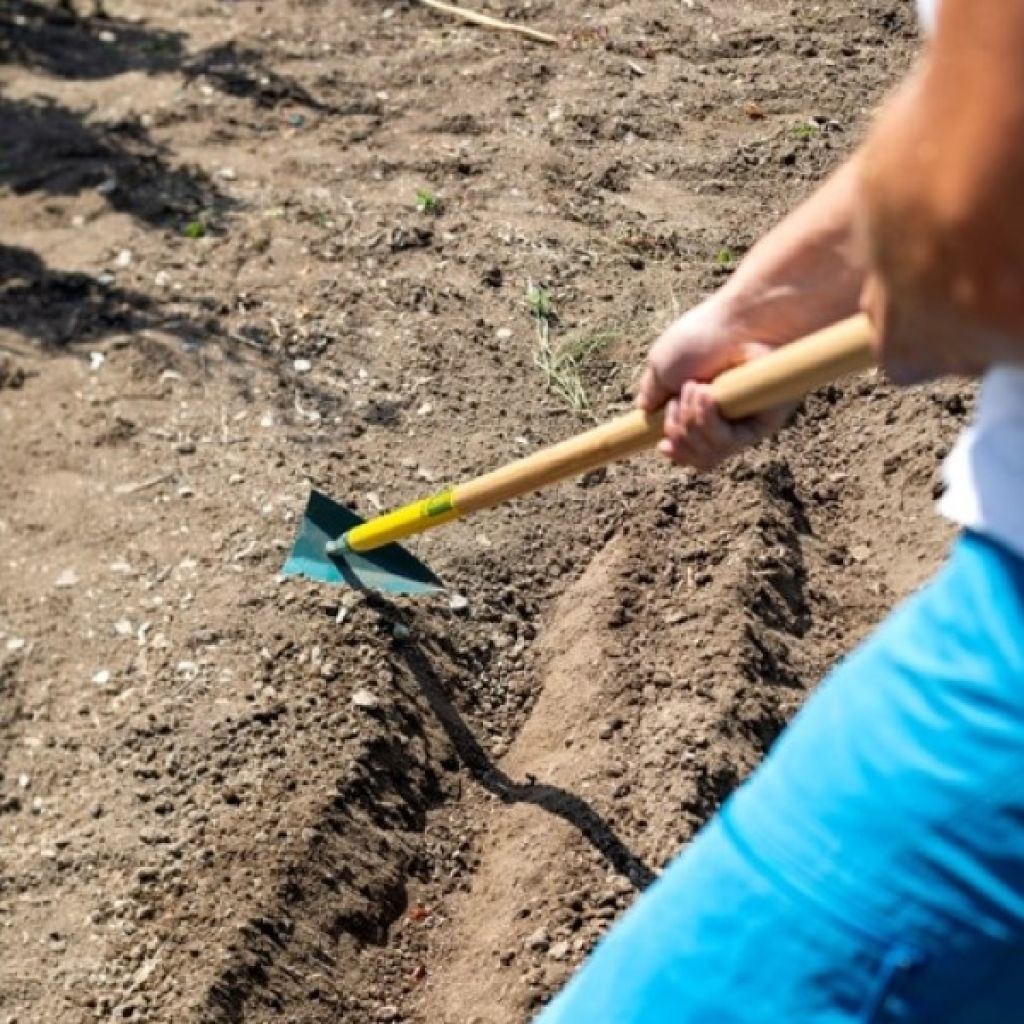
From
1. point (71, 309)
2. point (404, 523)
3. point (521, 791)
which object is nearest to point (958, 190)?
point (404, 523)

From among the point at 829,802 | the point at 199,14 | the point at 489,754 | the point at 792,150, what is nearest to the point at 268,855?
the point at 489,754

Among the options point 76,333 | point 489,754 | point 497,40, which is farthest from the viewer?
point 497,40

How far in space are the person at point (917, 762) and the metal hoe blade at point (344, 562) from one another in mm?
1993

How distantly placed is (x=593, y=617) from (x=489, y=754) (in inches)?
14.8

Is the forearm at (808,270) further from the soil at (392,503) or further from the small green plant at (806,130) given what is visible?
the small green plant at (806,130)

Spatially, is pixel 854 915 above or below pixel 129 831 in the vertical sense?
above

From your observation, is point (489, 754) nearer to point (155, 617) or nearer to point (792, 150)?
point (155, 617)

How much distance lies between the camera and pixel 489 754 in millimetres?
3508

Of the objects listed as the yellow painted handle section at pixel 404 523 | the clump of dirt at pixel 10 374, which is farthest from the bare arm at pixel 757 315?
the clump of dirt at pixel 10 374

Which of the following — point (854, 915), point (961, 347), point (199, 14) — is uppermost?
point (961, 347)

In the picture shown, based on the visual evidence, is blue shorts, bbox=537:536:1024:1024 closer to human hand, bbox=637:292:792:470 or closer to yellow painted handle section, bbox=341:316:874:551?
yellow painted handle section, bbox=341:316:874:551

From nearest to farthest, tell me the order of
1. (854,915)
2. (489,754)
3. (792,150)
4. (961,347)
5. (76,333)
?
(961,347), (854,915), (489,754), (76,333), (792,150)

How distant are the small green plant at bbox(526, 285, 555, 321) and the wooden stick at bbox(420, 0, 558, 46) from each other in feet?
5.09

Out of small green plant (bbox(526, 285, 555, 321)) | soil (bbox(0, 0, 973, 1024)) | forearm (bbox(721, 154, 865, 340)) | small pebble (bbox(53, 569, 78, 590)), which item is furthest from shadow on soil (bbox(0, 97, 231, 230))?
forearm (bbox(721, 154, 865, 340))
